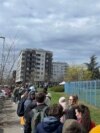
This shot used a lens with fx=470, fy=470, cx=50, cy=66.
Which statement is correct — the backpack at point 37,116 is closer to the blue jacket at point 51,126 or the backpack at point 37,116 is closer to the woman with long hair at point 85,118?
the woman with long hair at point 85,118

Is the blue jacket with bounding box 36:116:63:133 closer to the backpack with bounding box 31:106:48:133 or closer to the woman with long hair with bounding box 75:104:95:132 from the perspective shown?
the woman with long hair with bounding box 75:104:95:132

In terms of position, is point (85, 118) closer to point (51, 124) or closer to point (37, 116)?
point (51, 124)

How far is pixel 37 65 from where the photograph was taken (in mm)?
178750

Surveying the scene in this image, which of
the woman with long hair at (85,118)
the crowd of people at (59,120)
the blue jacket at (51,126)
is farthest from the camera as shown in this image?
the woman with long hair at (85,118)

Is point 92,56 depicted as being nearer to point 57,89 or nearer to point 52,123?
point 57,89

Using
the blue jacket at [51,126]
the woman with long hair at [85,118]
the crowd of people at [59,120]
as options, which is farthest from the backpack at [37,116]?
the blue jacket at [51,126]

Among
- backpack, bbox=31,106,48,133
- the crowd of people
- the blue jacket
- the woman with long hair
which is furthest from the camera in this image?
backpack, bbox=31,106,48,133

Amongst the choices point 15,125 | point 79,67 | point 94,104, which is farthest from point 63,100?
point 79,67

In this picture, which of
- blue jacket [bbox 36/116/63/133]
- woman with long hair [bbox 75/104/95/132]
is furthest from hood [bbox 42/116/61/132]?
woman with long hair [bbox 75/104/95/132]

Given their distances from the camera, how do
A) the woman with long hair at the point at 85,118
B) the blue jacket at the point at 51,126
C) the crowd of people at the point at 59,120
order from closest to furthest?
the crowd of people at the point at 59,120, the blue jacket at the point at 51,126, the woman with long hair at the point at 85,118

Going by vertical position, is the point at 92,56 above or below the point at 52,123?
above

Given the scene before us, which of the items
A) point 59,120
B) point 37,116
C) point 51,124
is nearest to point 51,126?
point 51,124

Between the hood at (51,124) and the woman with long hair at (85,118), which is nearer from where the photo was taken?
the hood at (51,124)

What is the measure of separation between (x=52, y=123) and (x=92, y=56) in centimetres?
12869
